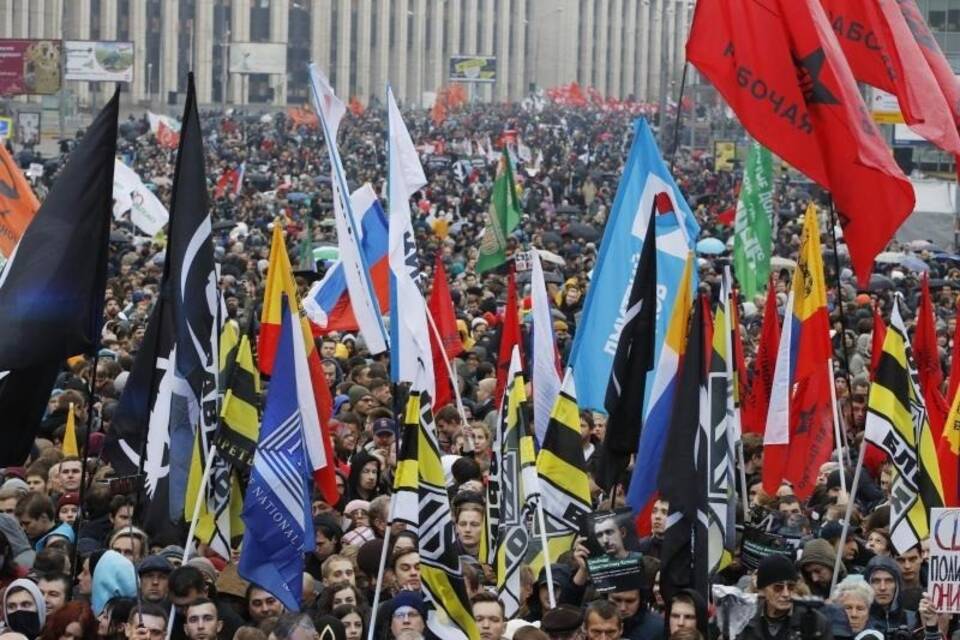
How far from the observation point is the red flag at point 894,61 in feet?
33.6

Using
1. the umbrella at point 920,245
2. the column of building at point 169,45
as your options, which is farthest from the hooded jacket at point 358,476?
the column of building at point 169,45

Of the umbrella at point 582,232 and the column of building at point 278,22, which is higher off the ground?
the column of building at point 278,22

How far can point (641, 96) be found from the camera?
140250mm

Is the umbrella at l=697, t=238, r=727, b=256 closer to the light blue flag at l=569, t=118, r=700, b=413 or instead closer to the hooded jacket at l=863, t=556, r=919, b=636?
the light blue flag at l=569, t=118, r=700, b=413

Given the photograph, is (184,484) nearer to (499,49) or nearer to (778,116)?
(778,116)

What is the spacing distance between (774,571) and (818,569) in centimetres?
95

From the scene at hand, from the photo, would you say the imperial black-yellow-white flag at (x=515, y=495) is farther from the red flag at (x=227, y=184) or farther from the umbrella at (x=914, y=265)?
the red flag at (x=227, y=184)

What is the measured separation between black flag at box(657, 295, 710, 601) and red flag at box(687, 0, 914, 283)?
0.97 m

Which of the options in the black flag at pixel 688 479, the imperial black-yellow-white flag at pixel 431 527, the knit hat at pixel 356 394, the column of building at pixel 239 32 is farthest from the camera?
the column of building at pixel 239 32

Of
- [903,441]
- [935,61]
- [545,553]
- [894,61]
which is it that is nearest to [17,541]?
[545,553]

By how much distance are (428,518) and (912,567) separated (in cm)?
215

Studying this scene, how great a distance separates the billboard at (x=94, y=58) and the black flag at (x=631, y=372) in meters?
46.1

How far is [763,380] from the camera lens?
14.0 m

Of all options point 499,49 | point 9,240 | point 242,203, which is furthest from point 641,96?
point 9,240
